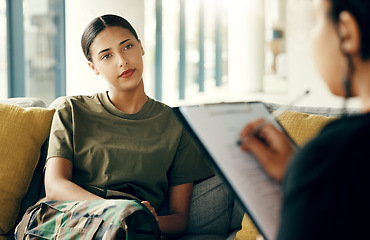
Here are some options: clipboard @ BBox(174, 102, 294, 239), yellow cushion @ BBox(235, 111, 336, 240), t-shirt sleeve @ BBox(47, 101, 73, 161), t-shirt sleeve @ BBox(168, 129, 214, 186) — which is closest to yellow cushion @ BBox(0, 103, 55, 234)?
t-shirt sleeve @ BBox(47, 101, 73, 161)

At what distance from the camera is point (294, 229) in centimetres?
49

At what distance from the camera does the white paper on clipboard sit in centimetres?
63

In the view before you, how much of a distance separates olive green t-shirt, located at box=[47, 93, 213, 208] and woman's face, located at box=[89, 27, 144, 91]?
0.30ft

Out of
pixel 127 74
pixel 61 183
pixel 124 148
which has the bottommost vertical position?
pixel 61 183

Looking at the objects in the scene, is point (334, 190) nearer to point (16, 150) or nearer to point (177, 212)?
point (177, 212)

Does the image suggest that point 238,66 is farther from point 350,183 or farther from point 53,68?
point 350,183

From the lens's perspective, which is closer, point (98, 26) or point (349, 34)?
point (349, 34)

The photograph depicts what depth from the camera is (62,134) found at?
1.69 meters

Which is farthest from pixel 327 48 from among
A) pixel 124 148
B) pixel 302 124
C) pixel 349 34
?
pixel 124 148

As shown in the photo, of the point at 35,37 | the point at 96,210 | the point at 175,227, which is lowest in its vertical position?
the point at 175,227

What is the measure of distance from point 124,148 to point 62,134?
232mm

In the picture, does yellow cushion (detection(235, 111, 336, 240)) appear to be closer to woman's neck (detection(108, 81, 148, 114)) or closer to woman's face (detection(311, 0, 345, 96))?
woman's neck (detection(108, 81, 148, 114))

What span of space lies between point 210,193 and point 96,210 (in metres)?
0.54

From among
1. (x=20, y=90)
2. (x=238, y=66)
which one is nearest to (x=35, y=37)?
(x=20, y=90)
